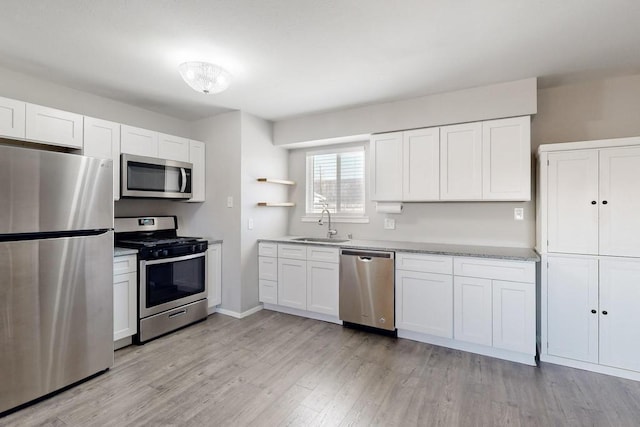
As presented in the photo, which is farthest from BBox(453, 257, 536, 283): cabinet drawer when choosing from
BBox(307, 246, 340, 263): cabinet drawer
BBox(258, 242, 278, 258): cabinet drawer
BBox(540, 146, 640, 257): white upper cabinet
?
BBox(258, 242, 278, 258): cabinet drawer

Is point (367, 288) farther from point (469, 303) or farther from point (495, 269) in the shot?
point (495, 269)

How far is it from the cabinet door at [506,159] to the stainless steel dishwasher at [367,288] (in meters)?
1.15

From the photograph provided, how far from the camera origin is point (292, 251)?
3660 mm

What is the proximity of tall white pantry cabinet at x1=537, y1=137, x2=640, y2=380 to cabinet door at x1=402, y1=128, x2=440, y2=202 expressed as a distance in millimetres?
885

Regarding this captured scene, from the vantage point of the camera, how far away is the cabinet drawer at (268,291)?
149 inches

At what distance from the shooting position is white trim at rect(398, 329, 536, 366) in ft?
8.48

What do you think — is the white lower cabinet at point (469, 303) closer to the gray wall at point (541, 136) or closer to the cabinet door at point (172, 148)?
the gray wall at point (541, 136)

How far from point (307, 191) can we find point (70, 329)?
114 inches

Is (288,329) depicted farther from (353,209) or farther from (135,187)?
(135,187)

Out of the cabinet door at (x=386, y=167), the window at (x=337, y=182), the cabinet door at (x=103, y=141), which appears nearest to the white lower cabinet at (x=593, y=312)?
the cabinet door at (x=386, y=167)

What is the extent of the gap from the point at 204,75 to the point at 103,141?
1.31 m

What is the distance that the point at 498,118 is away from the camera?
287 cm

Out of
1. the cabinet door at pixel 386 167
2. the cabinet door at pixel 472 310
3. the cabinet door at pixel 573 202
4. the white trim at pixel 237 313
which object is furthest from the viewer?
the white trim at pixel 237 313

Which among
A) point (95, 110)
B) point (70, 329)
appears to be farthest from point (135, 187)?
point (70, 329)
